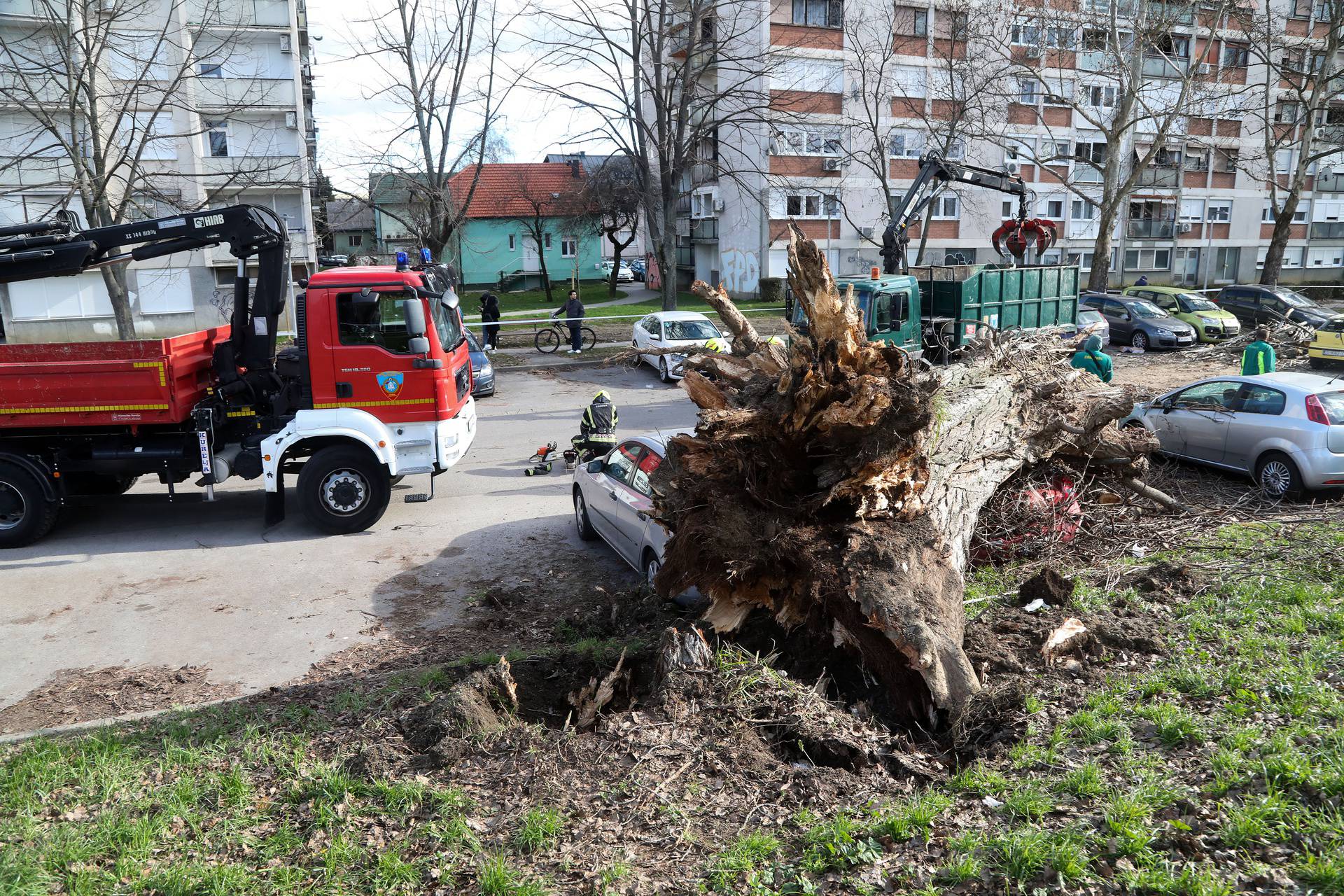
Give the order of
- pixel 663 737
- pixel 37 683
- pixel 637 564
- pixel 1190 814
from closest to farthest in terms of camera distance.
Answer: pixel 1190 814
pixel 663 737
pixel 37 683
pixel 637 564

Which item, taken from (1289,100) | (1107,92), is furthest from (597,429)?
(1107,92)

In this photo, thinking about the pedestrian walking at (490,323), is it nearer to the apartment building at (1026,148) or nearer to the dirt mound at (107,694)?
the apartment building at (1026,148)

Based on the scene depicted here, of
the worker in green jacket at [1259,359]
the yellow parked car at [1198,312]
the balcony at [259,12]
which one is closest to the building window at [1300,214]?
the yellow parked car at [1198,312]

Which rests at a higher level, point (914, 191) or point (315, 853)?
point (914, 191)

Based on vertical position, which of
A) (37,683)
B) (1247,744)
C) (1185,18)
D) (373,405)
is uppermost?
(1185,18)

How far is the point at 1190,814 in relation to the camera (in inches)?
158

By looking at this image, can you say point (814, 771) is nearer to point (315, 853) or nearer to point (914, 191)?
point (315, 853)

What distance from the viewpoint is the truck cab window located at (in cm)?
1002

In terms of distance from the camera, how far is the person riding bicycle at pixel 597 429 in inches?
456

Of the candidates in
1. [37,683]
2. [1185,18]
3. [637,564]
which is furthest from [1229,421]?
[1185,18]

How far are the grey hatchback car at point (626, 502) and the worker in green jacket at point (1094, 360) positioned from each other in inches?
250

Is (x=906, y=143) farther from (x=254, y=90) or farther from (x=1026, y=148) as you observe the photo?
(x=254, y=90)

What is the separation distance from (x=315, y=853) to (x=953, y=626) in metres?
3.48

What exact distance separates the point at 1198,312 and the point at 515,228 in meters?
35.7
